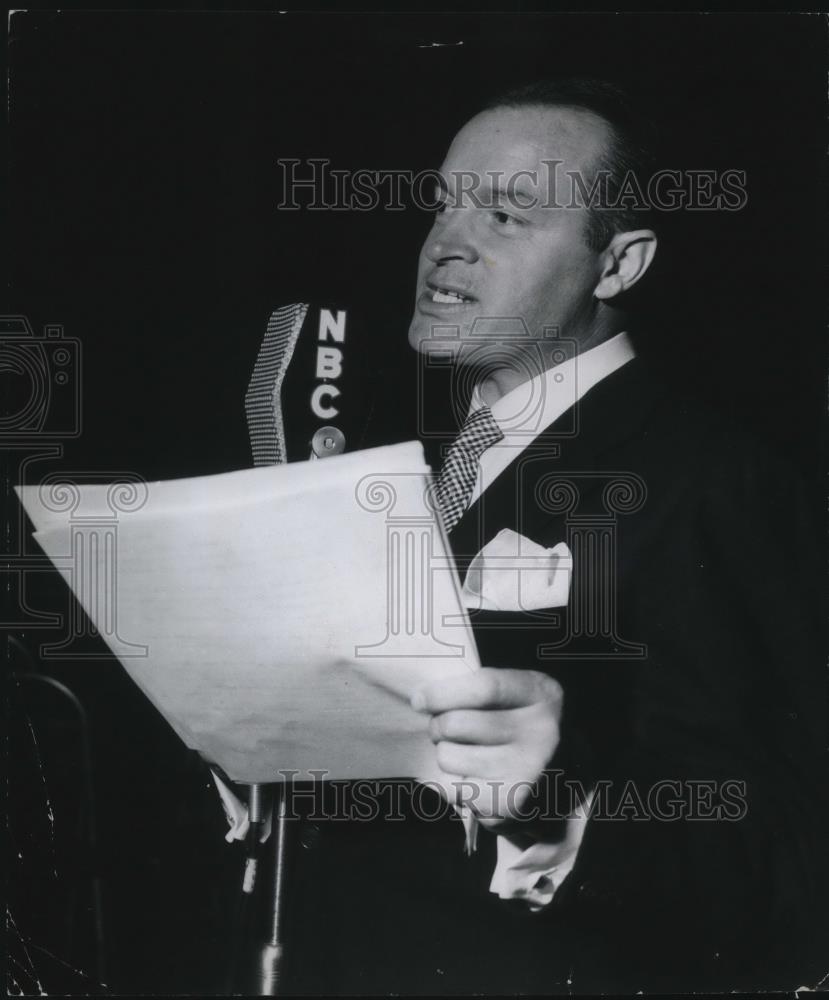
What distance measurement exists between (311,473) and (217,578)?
15 cm

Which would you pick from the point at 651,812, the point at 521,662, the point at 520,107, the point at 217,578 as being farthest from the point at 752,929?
the point at 520,107

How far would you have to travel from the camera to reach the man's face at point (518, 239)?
3.70ft

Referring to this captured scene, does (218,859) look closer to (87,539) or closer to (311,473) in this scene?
(87,539)

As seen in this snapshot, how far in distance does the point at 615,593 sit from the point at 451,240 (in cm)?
43

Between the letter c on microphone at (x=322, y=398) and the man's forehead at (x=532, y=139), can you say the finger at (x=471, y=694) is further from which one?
the man's forehead at (x=532, y=139)

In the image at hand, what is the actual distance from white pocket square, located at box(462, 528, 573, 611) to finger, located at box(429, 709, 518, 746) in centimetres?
19

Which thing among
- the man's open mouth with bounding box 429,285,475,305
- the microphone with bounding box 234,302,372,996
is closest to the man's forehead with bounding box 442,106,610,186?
the man's open mouth with bounding box 429,285,475,305

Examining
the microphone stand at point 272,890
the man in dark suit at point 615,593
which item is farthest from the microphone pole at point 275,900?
the man in dark suit at point 615,593

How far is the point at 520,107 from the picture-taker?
1.14 meters

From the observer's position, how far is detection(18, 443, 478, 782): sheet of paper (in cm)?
85

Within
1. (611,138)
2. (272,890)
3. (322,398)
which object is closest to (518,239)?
(611,138)

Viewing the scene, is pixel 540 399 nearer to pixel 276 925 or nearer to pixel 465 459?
pixel 465 459

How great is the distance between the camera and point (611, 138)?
1.14 meters

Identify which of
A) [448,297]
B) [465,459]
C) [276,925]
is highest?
[448,297]
